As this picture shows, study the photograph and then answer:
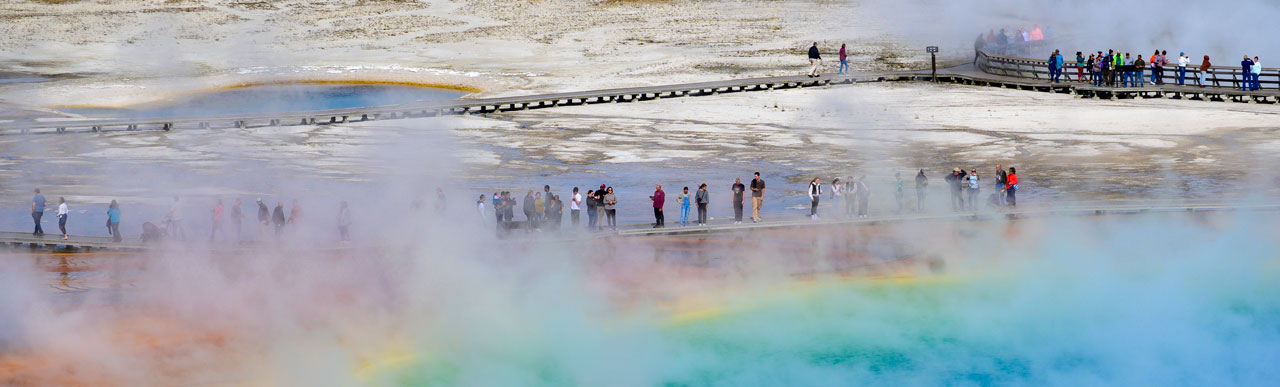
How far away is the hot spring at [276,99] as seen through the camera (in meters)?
30.5

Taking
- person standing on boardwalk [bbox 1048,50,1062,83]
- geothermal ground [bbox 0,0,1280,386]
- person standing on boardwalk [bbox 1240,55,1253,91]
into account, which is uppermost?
person standing on boardwalk [bbox 1048,50,1062,83]

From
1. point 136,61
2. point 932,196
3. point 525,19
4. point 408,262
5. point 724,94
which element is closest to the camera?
point 408,262

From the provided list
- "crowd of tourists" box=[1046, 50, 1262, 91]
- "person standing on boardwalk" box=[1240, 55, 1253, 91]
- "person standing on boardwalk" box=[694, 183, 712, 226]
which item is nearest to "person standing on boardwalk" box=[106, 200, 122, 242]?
"person standing on boardwalk" box=[694, 183, 712, 226]

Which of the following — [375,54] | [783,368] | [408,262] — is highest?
[375,54]

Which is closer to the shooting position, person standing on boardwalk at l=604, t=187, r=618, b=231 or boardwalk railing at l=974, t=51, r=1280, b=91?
person standing on boardwalk at l=604, t=187, r=618, b=231

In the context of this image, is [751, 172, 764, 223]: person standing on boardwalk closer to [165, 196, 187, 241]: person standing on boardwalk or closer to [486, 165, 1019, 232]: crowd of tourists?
[486, 165, 1019, 232]: crowd of tourists

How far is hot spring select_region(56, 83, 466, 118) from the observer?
30.5 metres

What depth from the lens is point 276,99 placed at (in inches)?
1305

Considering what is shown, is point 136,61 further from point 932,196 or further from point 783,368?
point 783,368

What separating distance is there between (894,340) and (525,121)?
1516cm

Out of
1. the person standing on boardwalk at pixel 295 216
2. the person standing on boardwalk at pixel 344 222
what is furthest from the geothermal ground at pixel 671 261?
the person standing on boardwalk at pixel 344 222

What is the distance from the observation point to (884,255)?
14.8 metres

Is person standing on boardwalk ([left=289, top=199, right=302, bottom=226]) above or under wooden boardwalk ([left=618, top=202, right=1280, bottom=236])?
above

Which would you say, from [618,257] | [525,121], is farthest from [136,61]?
[618,257]
